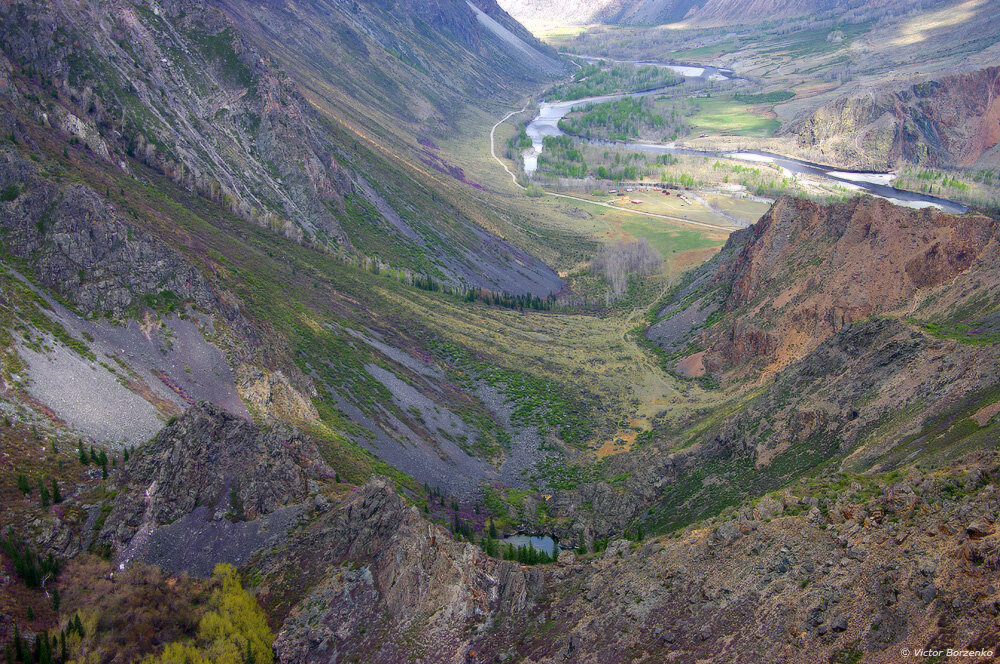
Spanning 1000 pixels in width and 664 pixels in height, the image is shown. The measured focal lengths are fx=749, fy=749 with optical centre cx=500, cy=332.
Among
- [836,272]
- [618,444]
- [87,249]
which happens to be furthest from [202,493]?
[836,272]

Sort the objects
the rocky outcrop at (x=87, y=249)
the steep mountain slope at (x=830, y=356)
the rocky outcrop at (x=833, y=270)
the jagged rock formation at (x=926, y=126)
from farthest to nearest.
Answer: the jagged rock formation at (x=926, y=126), the rocky outcrop at (x=833, y=270), the rocky outcrop at (x=87, y=249), the steep mountain slope at (x=830, y=356)

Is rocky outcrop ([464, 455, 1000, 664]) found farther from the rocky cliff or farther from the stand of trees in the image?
the stand of trees

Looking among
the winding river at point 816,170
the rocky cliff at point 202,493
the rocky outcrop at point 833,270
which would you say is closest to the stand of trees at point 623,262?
the rocky outcrop at point 833,270

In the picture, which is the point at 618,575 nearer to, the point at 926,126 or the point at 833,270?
the point at 833,270

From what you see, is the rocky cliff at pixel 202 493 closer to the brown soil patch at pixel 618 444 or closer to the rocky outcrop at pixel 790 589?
the rocky outcrop at pixel 790 589

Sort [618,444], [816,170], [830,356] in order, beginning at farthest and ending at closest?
[816,170], [618,444], [830,356]

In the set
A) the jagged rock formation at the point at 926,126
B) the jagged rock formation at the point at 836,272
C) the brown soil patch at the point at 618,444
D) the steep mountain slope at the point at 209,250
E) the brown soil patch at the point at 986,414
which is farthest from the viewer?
the jagged rock formation at the point at 926,126

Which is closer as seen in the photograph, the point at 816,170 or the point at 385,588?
the point at 385,588
